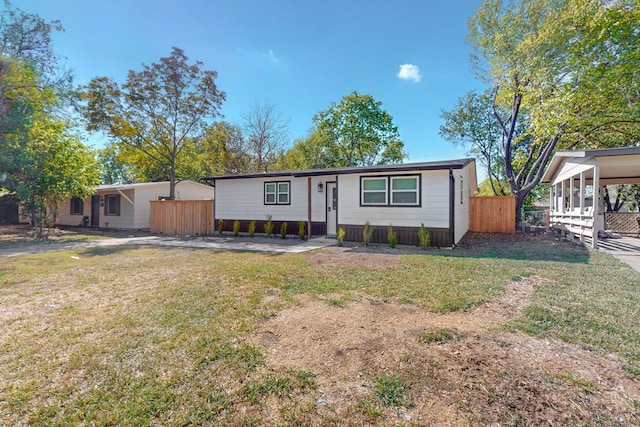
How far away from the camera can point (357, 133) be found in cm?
2680

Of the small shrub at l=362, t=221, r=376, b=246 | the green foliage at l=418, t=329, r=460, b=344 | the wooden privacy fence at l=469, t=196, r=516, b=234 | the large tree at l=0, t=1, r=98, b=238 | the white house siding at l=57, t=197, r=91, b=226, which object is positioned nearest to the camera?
the green foliage at l=418, t=329, r=460, b=344

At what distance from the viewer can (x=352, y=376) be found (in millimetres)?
2387

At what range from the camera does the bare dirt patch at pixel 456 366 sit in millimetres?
1976

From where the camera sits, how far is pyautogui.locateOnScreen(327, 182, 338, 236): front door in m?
11.6

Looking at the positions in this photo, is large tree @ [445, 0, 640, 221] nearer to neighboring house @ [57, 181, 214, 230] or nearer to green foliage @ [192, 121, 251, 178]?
green foliage @ [192, 121, 251, 178]

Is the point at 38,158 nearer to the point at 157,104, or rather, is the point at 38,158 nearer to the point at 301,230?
the point at 157,104

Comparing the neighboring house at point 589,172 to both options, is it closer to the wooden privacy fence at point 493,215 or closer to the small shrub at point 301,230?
the wooden privacy fence at point 493,215

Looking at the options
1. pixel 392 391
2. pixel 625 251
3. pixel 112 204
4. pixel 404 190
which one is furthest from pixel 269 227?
pixel 625 251

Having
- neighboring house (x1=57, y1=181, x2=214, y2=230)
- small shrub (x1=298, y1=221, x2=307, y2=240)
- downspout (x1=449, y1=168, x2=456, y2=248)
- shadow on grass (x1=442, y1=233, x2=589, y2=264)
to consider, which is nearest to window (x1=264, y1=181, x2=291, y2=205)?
small shrub (x1=298, y1=221, x2=307, y2=240)

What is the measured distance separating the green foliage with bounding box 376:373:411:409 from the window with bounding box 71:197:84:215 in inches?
888

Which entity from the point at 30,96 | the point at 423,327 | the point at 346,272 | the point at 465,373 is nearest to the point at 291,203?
the point at 346,272

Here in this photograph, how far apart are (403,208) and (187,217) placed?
10833mm

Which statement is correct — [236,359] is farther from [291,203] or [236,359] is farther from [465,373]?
[291,203]

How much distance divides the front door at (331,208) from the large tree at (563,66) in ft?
31.1
